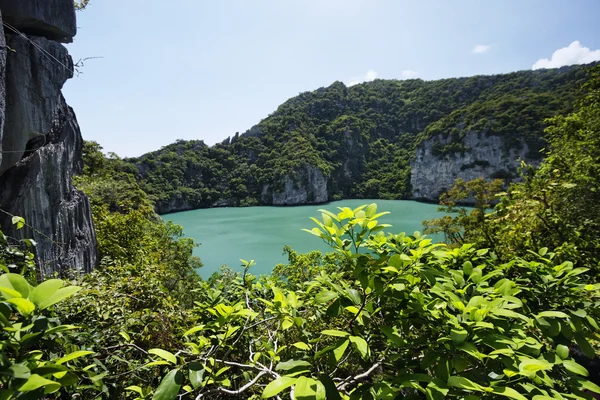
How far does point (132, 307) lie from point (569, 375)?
A: 2632 mm

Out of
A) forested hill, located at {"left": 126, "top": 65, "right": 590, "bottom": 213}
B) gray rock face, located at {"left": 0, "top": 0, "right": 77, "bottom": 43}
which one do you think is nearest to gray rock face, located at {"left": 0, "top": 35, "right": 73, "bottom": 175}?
gray rock face, located at {"left": 0, "top": 0, "right": 77, "bottom": 43}

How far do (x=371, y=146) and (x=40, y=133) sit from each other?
72283 millimetres

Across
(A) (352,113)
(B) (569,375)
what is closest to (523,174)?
(B) (569,375)

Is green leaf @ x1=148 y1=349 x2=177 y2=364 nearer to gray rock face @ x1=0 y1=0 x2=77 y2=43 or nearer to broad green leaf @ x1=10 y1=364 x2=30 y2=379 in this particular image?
broad green leaf @ x1=10 y1=364 x2=30 y2=379

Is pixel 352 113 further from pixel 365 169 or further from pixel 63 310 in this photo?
pixel 63 310

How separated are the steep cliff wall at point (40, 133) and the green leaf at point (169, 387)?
526 cm

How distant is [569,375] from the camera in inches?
29.5

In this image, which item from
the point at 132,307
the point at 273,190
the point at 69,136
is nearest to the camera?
the point at 132,307

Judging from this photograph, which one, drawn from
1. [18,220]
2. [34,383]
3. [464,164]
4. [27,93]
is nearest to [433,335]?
[34,383]

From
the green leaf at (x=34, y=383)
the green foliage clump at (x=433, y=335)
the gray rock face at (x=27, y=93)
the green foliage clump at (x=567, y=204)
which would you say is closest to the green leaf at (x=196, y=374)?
the green foliage clump at (x=433, y=335)

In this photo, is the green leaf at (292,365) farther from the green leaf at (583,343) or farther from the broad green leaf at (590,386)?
the green leaf at (583,343)

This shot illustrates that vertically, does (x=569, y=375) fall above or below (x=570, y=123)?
below

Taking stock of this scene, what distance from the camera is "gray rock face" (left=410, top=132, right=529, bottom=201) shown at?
4169 cm

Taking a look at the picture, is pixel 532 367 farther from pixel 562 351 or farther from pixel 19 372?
pixel 19 372
